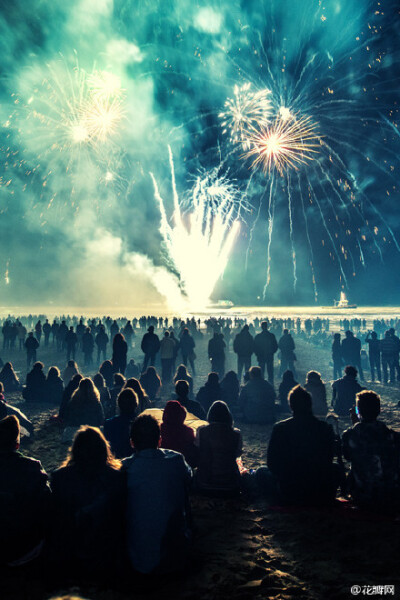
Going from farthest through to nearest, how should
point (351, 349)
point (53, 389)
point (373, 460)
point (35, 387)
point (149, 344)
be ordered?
point (351, 349)
point (149, 344)
point (53, 389)
point (35, 387)
point (373, 460)

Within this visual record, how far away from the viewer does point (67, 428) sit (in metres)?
7.62

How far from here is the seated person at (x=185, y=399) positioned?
7133 millimetres

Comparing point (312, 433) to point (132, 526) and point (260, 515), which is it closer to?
point (260, 515)

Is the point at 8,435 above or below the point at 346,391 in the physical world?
above

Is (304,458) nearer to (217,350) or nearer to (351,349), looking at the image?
(217,350)

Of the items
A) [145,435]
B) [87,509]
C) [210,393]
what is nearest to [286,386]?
[210,393]

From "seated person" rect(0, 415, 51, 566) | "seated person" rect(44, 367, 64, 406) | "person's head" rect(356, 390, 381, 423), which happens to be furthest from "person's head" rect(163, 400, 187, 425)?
"seated person" rect(44, 367, 64, 406)

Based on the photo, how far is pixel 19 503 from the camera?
10.0ft

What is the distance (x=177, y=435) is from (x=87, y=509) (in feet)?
7.45

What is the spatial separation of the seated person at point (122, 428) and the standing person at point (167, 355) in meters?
9.65

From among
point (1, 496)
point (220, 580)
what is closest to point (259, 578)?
point (220, 580)

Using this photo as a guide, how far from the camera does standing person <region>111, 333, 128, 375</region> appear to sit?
1399 cm

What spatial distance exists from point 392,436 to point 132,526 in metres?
3.35

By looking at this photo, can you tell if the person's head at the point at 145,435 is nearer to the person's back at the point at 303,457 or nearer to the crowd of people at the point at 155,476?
the crowd of people at the point at 155,476
